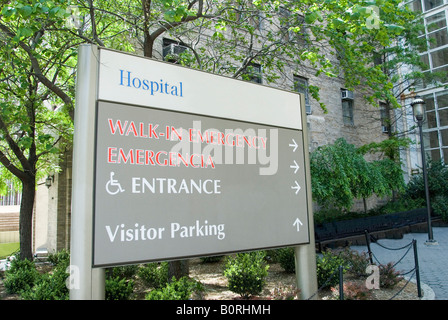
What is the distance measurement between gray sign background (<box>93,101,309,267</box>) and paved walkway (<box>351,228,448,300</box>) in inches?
112

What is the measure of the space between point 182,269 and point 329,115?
1418cm

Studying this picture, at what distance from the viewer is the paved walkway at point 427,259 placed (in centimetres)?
736

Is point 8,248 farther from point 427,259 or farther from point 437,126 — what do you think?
point 437,126

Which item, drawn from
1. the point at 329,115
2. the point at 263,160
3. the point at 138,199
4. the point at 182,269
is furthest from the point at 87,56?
the point at 329,115

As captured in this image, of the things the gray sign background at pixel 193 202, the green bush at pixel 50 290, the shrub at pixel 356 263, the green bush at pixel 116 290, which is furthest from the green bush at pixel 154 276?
the shrub at pixel 356 263

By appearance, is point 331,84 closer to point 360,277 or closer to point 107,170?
point 360,277

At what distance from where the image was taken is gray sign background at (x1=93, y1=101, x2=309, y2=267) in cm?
356

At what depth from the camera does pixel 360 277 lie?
24.1ft

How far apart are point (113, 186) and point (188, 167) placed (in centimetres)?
89

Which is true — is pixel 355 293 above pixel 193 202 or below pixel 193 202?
below

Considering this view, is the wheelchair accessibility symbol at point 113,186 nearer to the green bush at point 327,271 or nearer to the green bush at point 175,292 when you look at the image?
the green bush at point 175,292

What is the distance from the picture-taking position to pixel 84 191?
341 cm

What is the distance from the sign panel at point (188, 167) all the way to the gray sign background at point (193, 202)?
1 centimetres

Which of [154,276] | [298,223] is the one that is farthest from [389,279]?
[154,276]
